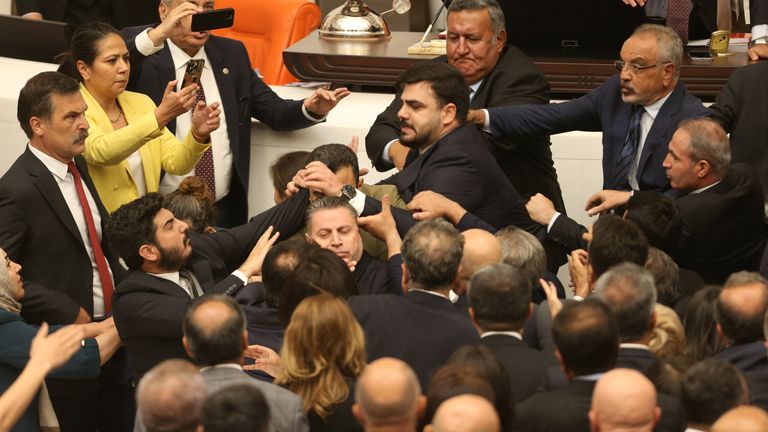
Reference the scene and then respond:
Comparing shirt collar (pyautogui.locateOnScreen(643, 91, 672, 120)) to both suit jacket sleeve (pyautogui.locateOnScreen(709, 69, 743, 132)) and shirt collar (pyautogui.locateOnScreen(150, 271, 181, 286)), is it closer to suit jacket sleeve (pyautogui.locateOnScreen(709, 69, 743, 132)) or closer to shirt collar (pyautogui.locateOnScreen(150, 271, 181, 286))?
suit jacket sleeve (pyautogui.locateOnScreen(709, 69, 743, 132))

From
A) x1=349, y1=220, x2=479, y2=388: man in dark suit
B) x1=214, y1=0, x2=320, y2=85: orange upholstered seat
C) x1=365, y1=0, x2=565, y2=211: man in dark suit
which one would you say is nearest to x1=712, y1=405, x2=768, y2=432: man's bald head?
x1=349, y1=220, x2=479, y2=388: man in dark suit

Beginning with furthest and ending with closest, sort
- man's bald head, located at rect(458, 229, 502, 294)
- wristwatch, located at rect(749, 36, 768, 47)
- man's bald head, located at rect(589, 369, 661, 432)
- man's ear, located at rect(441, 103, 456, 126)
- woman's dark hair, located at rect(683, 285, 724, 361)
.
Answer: wristwatch, located at rect(749, 36, 768, 47)
man's ear, located at rect(441, 103, 456, 126)
man's bald head, located at rect(458, 229, 502, 294)
woman's dark hair, located at rect(683, 285, 724, 361)
man's bald head, located at rect(589, 369, 661, 432)

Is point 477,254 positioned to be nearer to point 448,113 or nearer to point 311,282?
point 311,282

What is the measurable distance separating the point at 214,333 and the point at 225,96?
243 cm

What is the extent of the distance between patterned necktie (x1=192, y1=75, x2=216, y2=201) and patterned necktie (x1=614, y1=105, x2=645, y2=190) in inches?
66.8

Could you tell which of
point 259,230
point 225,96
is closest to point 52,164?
point 259,230

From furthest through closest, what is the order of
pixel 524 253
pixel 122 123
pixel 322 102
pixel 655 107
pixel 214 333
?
pixel 322 102 < pixel 122 123 < pixel 655 107 < pixel 524 253 < pixel 214 333

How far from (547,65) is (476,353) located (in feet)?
10.5

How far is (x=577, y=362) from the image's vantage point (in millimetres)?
3262

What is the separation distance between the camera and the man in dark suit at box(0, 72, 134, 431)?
15.2ft

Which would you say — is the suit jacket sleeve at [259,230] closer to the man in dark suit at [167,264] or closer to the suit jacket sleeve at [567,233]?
the man in dark suit at [167,264]

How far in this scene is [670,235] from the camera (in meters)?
4.47

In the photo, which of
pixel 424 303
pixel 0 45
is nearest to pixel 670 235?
pixel 424 303

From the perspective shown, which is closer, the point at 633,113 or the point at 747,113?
the point at 633,113
